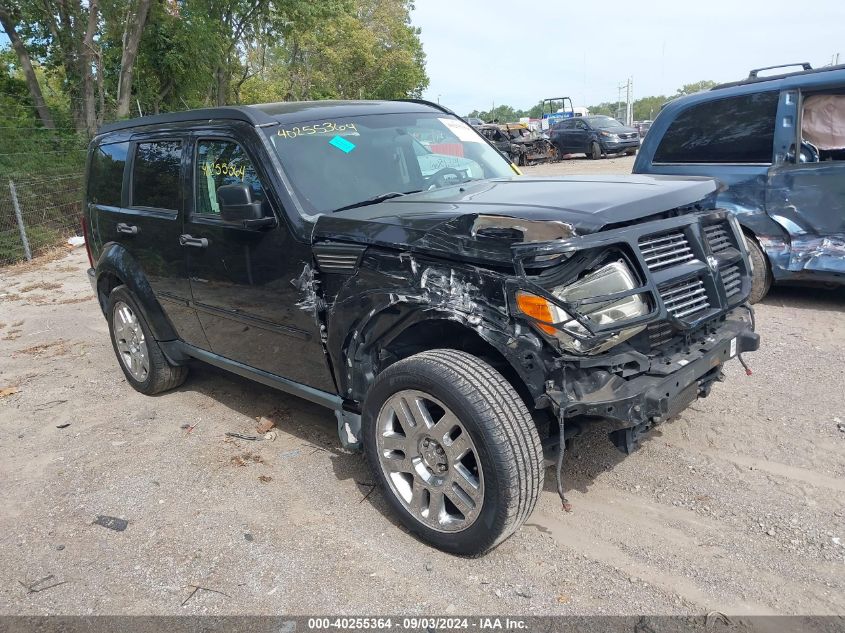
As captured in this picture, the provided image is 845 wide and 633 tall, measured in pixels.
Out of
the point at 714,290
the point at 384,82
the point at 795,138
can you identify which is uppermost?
the point at 384,82

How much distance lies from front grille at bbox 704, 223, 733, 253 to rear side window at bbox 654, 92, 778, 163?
301 cm

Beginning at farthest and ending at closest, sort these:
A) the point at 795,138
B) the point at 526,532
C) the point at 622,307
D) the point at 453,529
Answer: the point at 795,138 < the point at 526,532 < the point at 453,529 < the point at 622,307

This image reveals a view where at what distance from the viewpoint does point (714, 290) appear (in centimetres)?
303

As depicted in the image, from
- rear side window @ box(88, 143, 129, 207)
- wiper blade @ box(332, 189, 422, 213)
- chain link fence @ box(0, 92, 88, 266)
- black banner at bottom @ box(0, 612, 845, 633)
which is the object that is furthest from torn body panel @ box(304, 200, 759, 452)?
chain link fence @ box(0, 92, 88, 266)

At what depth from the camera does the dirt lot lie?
274 cm

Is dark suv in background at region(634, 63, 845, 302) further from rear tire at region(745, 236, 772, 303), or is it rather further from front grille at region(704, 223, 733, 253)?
front grille at region(704, 223, 733, 253)

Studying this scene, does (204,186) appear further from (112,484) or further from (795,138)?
(795,138)

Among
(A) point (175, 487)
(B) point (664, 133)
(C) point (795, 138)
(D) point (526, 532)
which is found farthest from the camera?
(B) point (664, 133)

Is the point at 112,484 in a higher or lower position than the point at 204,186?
lower

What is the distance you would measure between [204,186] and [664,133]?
182 inches

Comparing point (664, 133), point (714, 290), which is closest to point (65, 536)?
point (714, 290)

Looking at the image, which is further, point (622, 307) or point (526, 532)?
point (526, 532)

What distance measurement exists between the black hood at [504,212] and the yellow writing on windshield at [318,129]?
0.67 meters

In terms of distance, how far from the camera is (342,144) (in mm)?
3873
